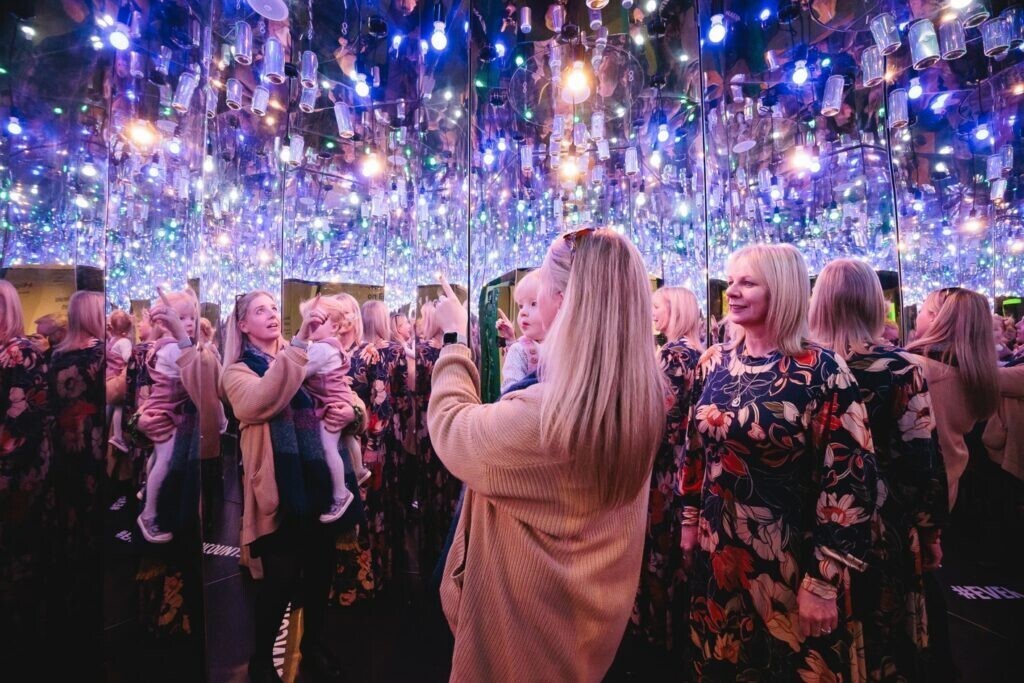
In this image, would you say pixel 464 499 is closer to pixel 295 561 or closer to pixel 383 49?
pixel 295 561

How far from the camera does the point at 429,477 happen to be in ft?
8.91

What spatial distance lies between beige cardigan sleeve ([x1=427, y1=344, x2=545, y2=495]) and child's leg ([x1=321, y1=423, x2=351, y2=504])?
1006mm

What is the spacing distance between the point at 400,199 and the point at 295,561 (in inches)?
68.5

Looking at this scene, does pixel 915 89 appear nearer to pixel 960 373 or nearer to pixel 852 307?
pixel 960 373

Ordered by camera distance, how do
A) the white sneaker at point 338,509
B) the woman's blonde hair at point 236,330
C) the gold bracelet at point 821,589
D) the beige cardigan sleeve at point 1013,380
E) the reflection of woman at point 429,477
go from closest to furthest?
the gold bracelet at point 821,589 → the woman's blonde hair at point 236,330 → the white sneaker at point 338,509 → the reflection of woman at point 429,477 → the beige cardigan sleeve at point 1013,380

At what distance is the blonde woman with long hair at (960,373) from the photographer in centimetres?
217

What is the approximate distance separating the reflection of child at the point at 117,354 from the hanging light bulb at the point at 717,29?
11.8 feet

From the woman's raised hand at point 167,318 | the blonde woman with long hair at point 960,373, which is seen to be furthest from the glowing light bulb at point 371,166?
the blonde woman with long hair at point 960,373

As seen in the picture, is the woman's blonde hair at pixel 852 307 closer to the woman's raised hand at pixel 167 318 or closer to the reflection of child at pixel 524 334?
the reflection of child at pixel 524 334

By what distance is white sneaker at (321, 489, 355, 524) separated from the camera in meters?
1.85

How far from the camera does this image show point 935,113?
10.9ft

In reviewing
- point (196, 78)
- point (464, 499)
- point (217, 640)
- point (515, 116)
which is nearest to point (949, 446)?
point (464, 499)

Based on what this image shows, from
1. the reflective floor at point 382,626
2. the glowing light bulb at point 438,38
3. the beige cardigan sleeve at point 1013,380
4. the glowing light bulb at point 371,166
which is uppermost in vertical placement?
the glowing light bulb at point 438,38

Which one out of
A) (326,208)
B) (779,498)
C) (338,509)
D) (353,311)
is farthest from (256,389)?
(779,498)
